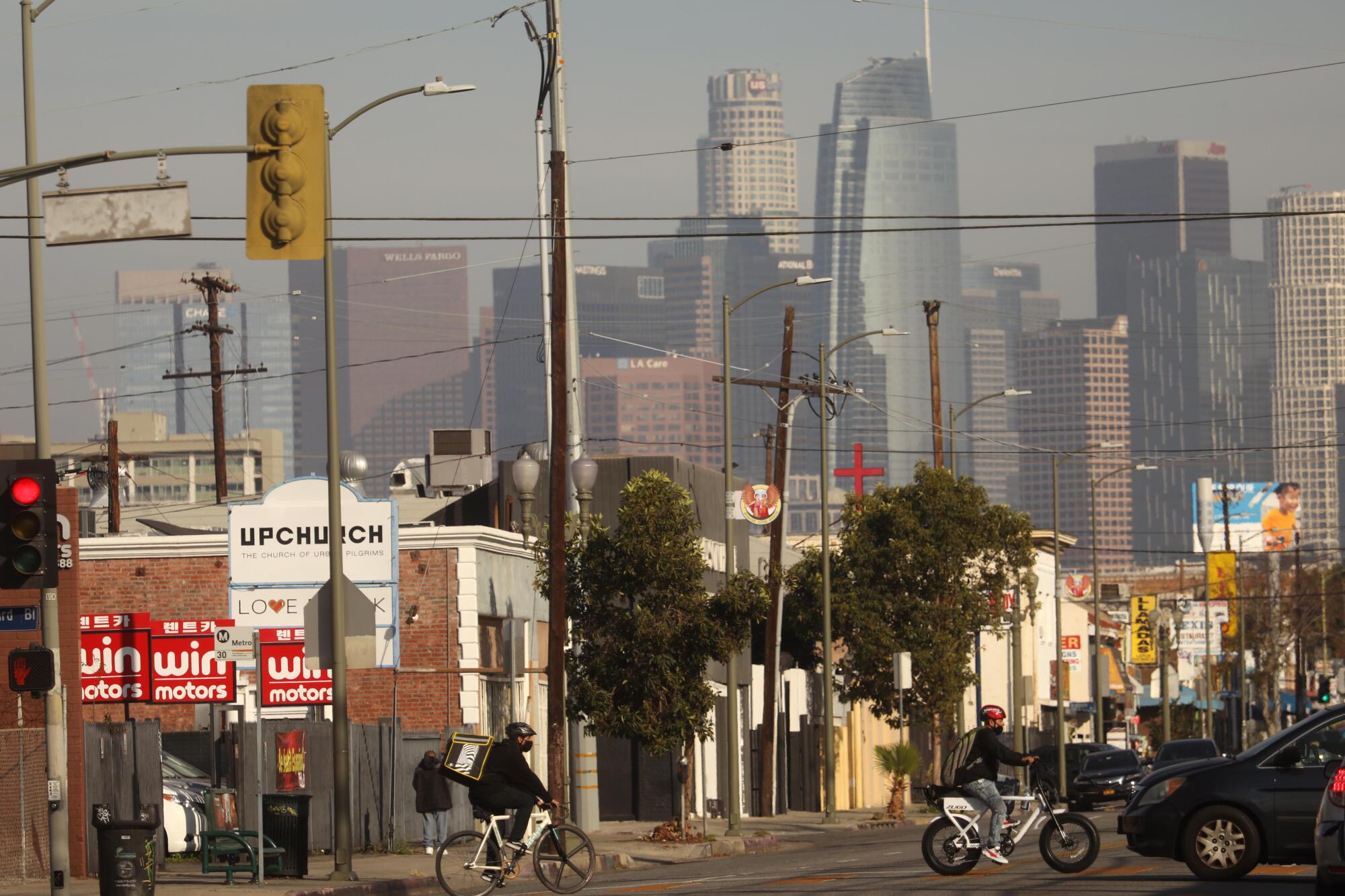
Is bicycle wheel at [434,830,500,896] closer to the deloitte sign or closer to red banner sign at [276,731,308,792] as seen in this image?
red banner sign at [276,731,308,792]

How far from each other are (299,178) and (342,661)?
8264 millimetres

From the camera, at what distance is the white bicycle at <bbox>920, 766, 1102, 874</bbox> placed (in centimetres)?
2189

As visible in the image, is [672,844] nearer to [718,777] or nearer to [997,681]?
[718,777]

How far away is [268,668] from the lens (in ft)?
111

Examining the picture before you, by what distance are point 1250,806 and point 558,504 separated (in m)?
→ 13.0

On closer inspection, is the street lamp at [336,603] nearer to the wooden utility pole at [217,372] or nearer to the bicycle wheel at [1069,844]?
the bicycle wheel at [1069,844]

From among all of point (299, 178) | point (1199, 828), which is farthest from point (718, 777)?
point (299, 178)

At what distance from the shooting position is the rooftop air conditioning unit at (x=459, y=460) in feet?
164

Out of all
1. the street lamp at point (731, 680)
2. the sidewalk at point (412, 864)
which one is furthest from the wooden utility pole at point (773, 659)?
the street lamp at point (731, 680)

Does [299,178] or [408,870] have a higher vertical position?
[299,178]

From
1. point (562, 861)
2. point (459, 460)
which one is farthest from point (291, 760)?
point (459, 460)

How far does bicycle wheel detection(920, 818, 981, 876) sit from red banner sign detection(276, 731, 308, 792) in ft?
Answer: 36.7

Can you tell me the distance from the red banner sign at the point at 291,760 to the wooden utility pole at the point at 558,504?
3626mm

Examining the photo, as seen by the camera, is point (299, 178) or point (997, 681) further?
point (997, 681)
